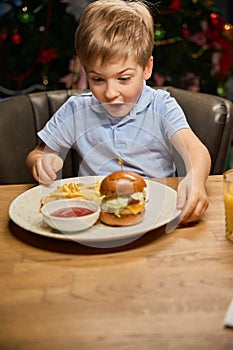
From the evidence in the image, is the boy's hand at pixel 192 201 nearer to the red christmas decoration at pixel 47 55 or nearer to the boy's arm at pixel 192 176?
the boy's arm at pixel 192 176

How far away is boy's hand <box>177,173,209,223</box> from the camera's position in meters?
1.26

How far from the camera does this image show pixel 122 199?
47.0 inches

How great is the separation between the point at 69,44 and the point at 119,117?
1371mm

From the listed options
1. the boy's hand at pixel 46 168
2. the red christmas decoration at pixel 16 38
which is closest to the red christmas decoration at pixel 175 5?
the red christmas decoration at pixel 16 38

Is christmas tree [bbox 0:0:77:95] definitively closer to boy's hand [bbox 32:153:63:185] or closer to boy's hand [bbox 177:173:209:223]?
boy's hand [bbox 32:153:63:185]

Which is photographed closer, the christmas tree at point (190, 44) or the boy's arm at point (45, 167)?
the boy's arm at point (45, 167)

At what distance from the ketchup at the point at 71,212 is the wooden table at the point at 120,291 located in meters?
0.06

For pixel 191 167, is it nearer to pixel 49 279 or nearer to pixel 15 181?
pixel 49 279

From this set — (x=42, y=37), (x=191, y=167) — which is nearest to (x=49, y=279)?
(x=191, y=167)

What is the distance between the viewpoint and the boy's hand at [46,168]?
1.50 metres

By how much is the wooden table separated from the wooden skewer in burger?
0.22 feet

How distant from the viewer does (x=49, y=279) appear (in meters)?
1.04

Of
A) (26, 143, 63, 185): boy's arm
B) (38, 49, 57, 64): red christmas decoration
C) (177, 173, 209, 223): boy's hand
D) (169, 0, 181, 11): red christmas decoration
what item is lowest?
(38, 49, 57, 64): red christmas decoration

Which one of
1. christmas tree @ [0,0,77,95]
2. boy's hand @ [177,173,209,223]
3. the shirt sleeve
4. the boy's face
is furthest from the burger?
christmas tree @ [0,0,77,95]
